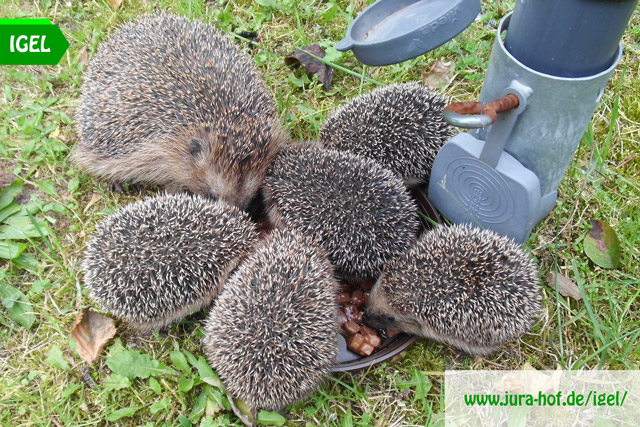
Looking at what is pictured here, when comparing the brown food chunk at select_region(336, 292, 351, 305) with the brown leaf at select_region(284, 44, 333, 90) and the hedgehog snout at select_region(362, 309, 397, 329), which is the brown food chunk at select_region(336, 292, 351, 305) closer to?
the hedgehog snout at select_region(362, 309, 397, 329)

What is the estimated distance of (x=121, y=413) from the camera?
2939mm

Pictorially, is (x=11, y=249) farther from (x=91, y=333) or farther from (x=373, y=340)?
(x=373, y=340)

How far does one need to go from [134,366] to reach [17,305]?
3.18 feet

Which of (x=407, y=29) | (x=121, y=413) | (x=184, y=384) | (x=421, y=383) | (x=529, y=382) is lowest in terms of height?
(x=121, y=413)

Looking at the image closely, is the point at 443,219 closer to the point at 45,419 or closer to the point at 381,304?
the point at 381,304

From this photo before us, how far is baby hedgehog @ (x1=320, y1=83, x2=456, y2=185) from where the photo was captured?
3.58 m

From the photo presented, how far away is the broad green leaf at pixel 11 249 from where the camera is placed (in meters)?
3.57

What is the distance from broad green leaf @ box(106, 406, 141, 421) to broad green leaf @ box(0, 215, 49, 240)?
1.44m

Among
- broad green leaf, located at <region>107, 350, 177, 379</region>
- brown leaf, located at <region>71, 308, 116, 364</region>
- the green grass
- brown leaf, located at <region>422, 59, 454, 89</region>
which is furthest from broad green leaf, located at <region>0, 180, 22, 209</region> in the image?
brown leaf, located at <region>422, 59, 454, 89</region>

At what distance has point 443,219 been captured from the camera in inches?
148

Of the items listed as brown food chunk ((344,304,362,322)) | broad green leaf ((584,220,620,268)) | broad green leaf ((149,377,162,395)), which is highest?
broad green leaf ((584,220,620,268))

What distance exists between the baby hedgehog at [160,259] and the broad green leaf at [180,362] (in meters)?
0.21

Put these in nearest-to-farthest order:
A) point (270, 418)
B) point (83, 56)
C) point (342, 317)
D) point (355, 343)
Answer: point (270, 418), point (355, 343), point (342, 317), point (83, 56)

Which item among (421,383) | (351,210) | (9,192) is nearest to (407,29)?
(351,210)
